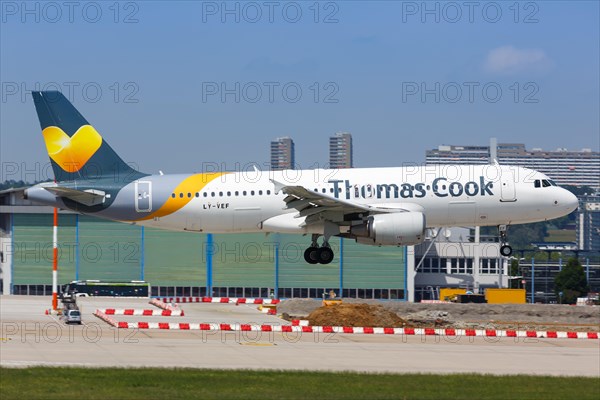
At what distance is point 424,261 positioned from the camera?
454 ft

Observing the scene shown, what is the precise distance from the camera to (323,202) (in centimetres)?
5397

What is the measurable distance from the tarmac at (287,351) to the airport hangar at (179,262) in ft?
186

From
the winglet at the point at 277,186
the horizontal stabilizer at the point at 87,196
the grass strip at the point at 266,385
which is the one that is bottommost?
the grass strip at the point at 266,385

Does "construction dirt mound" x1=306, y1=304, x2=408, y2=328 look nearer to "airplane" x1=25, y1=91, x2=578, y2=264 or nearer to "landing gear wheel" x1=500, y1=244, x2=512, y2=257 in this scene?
"airplane" x1=25, y1=91, x2=578, y2=264

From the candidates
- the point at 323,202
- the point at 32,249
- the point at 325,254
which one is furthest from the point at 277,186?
the point at 32,249

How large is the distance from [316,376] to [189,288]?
80865mm

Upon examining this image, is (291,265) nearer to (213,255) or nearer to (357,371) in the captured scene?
(213,255)

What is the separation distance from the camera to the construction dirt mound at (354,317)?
203ft

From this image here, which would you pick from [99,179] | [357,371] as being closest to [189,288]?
[99,179]

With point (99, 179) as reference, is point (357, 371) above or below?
below

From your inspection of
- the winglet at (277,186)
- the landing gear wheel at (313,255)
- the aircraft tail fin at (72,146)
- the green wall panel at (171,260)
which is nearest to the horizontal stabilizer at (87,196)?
the aircraft tail fin at (72,146)

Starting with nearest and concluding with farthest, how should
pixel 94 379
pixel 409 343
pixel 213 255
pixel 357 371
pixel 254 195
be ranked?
pixel 94 379
pixel 357 371
pixel 409 343
pixel 254 195
pixel 213 255

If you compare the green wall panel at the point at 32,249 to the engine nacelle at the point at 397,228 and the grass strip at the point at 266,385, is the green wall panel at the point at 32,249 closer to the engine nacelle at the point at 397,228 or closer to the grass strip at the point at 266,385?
the engine nacelle at the point at 397,228

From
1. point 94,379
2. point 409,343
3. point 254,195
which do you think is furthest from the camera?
point 254,195
